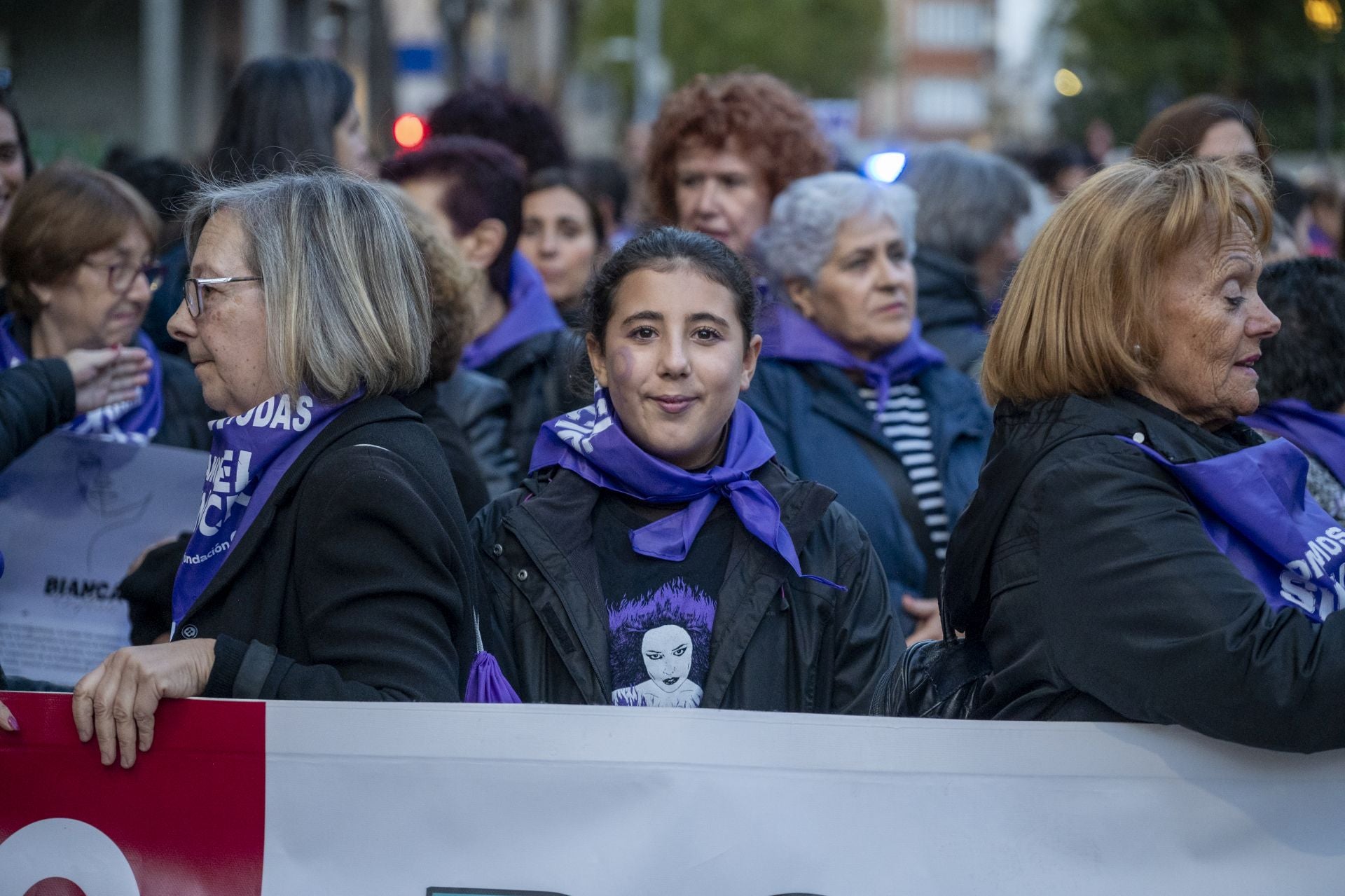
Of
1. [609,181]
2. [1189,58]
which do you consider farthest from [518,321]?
[1189,58]

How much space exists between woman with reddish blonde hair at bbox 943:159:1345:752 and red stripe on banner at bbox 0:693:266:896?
4.27 feet

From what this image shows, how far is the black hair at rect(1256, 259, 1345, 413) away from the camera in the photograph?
3514 mm

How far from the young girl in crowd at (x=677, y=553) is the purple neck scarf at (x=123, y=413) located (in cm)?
137

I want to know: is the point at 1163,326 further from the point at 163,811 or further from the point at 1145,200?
the point at 163,811

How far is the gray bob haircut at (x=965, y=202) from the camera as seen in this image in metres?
5.98

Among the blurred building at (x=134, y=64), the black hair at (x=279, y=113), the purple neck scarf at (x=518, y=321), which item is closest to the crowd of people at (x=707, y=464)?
the black hair at (x=279, y=113)

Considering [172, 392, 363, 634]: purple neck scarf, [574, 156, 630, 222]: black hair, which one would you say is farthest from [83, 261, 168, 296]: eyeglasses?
[574, 156, 630, 222]: black hair

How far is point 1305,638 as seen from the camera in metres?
2.22

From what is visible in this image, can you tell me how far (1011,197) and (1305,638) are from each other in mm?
4190

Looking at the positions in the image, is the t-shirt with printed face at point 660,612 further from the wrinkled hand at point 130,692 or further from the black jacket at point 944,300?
the black jacket at point 944,300

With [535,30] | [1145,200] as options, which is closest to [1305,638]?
[1145,200]

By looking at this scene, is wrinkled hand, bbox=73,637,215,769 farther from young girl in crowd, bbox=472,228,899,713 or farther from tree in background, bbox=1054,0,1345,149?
tree in background, bbox=1054,0,1345,149

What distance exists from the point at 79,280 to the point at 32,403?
758 mm

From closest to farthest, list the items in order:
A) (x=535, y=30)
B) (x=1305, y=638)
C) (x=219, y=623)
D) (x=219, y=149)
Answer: (x=1305, y=638), (x=219, y=623), (x=219, y=149), (x=535, y=30)
